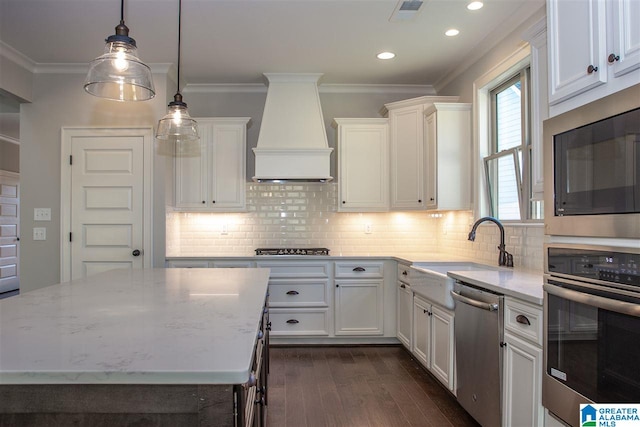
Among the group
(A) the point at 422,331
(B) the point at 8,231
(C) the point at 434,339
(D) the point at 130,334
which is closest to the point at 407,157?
(A) the point at 422,331

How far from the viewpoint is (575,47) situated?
1.57 m

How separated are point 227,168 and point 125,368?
3.44m

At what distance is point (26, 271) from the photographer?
384cm

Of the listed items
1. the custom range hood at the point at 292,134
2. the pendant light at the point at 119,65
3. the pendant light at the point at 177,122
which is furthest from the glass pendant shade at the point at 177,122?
the custom range hood at the point at 292,134

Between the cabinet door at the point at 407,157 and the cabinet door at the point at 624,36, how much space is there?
251 centimetres

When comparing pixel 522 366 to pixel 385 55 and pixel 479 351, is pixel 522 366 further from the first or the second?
pixel 385 55

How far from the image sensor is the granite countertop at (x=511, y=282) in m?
1.83

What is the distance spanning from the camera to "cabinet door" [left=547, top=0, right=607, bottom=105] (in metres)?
1.44

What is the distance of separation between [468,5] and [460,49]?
0.77m

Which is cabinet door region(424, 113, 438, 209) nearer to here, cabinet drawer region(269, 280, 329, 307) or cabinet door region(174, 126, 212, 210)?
cabinet drawer region(269, 280, 329, 307)

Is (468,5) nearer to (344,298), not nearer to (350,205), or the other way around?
(350,205)

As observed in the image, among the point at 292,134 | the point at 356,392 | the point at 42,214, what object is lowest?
the point at 356,392

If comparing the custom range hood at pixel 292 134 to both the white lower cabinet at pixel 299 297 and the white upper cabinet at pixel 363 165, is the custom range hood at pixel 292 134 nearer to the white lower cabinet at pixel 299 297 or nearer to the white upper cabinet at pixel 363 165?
the white upper cabinet at pixel 363 165

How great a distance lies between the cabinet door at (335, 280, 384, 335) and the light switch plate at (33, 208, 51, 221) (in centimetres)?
295
